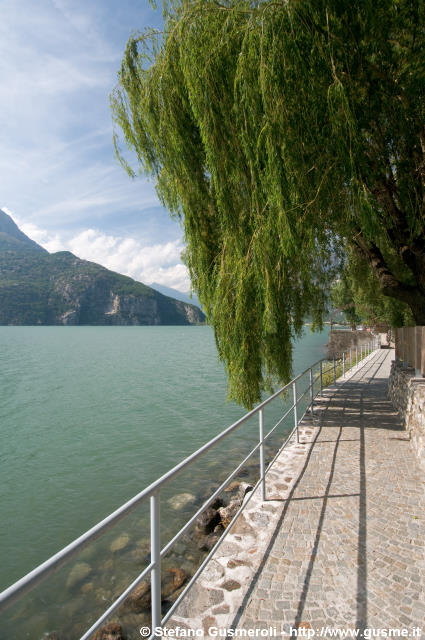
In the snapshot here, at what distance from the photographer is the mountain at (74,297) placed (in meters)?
143

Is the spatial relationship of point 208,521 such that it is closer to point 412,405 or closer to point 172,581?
point 172,581

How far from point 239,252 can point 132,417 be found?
1070cm

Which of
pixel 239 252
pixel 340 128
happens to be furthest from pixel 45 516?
pixel 340 128

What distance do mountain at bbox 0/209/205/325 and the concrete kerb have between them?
151 metres

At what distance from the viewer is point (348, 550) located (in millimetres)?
3104

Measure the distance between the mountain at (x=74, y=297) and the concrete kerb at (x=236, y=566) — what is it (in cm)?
15145

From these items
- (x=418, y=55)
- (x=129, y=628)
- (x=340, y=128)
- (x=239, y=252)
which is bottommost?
(x=129, y=628)

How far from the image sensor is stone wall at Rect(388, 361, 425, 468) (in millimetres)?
5367

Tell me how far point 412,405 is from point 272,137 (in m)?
4.79

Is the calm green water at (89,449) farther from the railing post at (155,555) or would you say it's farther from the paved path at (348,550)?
the railing post at (155,555)

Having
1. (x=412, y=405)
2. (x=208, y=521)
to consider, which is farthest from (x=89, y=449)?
(x=412, y=405)

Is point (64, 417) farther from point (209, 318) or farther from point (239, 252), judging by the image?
Answer: point (239, 252)

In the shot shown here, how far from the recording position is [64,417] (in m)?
15.3

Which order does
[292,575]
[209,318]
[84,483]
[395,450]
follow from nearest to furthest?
[292,575] → [395,450] → [209,318] → [84,483]
